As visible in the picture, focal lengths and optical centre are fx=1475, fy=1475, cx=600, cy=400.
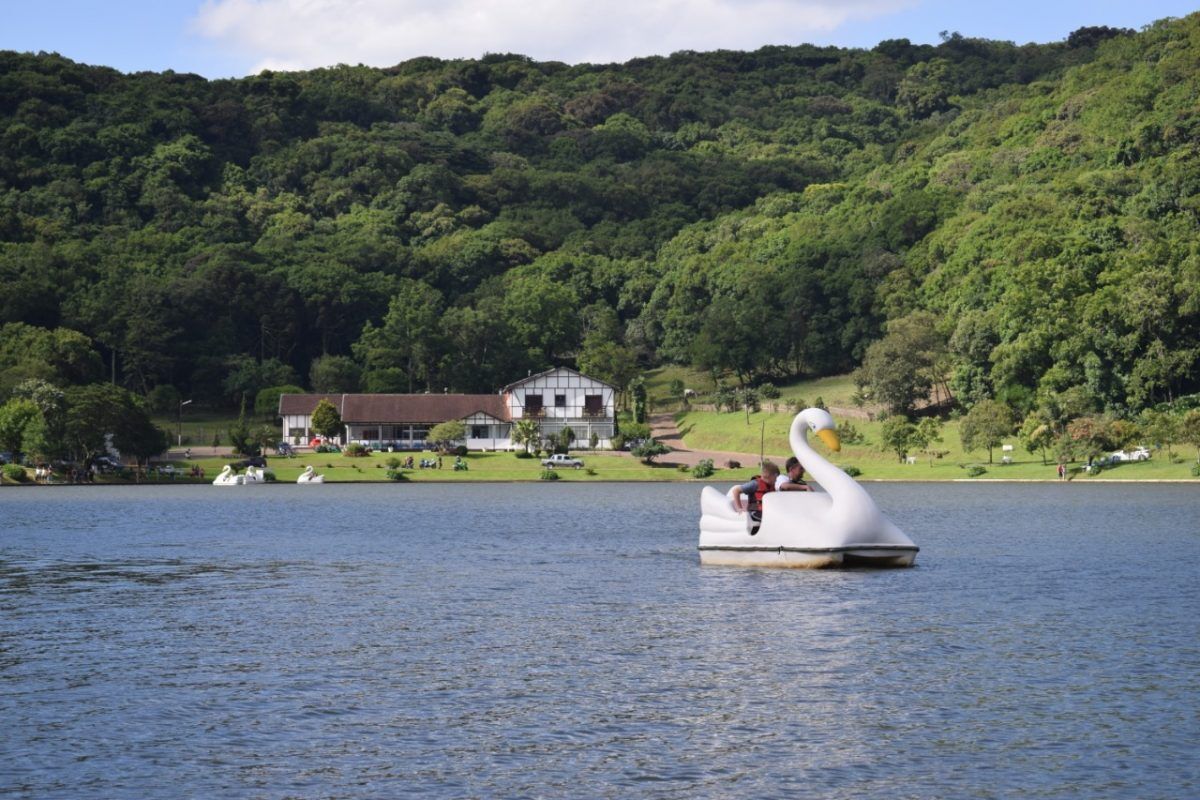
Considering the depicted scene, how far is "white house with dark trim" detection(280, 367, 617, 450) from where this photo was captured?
143 m

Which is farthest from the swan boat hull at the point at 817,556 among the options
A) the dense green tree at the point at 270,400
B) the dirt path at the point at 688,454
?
the dense green tree at the point at 270,400

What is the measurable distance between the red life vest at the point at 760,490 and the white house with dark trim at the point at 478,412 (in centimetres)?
9451

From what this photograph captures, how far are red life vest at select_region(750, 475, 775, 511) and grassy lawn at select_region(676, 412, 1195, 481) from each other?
6125cm

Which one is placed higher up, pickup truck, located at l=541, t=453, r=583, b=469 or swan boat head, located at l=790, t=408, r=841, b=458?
swan boat head, located at l=790, t=408, r=841, b=458

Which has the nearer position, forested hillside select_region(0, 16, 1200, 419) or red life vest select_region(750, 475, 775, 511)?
red life vest select_region(750, 475, 775, 511)

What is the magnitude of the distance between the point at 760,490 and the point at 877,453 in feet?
246

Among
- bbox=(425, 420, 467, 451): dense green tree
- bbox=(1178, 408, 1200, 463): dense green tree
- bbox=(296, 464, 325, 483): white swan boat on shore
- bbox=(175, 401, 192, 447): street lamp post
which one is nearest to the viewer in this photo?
bbox=(1178, 408, 1200, 463): dense green tree

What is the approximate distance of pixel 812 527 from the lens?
4281cm

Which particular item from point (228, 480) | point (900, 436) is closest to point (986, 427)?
point (900, 436)

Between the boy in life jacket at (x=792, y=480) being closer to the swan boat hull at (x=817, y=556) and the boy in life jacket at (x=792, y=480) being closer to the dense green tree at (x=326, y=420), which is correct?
the swan boat hull at (x=817, y=556)

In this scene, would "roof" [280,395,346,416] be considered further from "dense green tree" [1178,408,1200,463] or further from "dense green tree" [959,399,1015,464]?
"dense green tree" [1178,408,1200,463]

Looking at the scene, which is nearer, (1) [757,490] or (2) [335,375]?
(1) [757,490]

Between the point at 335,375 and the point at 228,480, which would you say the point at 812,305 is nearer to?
the point at 335,375

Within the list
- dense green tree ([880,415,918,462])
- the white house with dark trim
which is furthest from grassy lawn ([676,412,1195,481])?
the white house with dark trim
